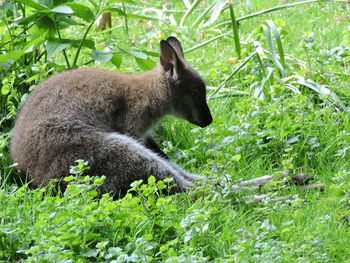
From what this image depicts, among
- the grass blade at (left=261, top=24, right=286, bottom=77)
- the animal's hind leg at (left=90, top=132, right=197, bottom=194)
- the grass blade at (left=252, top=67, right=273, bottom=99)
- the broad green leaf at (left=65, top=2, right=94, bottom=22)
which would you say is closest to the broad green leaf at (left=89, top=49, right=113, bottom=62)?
the broad green leaf at (left=65, top=2, right=94, bottom=22)

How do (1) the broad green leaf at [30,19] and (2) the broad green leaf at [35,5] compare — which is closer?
(2) the broad green leaf at [35,5]

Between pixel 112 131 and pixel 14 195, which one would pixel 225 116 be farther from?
pixel 14 195

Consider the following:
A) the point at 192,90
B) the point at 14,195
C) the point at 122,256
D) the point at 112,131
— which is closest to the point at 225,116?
the point at 192,90

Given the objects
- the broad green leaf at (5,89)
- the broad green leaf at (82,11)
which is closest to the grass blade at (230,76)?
the broad green leaf at (82,11)

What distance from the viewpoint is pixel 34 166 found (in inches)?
214

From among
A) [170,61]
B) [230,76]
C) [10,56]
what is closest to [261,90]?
[230,76]

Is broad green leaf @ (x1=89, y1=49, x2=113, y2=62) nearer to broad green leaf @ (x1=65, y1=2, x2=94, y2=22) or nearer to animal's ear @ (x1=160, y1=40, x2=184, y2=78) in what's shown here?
broad green leaf @ (x1=65, y1=2, x2=94, y2=22)

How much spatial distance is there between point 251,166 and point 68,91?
177cm

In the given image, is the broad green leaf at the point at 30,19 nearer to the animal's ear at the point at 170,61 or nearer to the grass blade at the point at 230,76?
the animal's ear at the point at 170,61

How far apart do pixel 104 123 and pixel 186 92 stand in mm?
1087

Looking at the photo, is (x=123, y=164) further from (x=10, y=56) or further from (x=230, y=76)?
(x=230, y=76)

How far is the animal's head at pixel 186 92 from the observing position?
6.50 meters

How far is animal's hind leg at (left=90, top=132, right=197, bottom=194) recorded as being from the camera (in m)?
5.42

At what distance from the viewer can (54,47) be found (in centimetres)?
629
